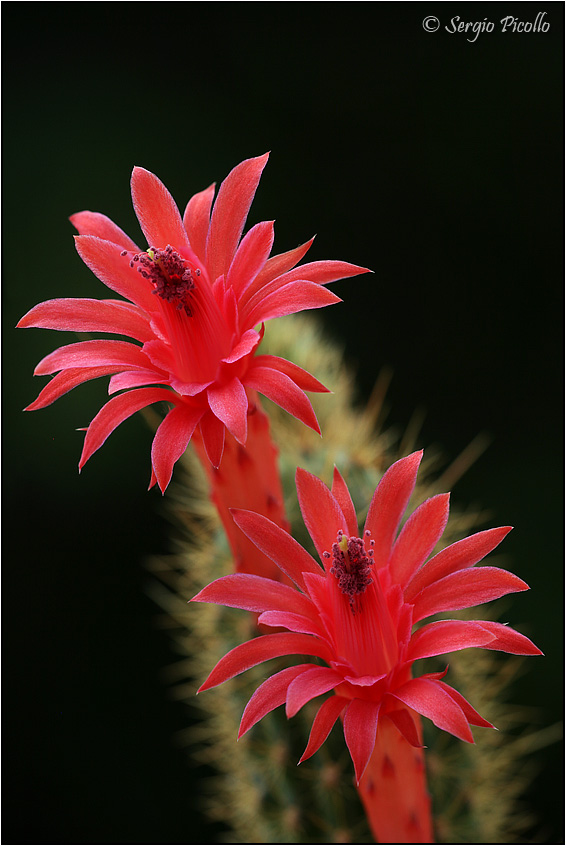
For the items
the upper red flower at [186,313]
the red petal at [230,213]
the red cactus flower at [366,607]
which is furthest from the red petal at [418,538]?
the red petal at [230,213]

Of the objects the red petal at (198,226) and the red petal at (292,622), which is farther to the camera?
the red petal at (198,226)

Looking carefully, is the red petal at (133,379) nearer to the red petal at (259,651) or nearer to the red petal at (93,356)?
the red petal at (93,356)

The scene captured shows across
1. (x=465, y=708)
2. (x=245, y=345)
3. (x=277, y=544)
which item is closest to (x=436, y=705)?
(x=465, y=708)

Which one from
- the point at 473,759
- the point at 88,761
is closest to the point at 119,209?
the point at 88,761

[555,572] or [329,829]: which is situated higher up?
[555,572]

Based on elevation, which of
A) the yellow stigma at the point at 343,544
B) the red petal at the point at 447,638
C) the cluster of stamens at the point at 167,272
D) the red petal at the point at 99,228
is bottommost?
the red petal at the point at 447,638

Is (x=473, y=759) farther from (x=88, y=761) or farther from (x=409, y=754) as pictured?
(x=88, y=761)

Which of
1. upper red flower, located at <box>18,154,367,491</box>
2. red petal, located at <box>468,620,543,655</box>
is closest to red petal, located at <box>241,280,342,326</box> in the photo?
Answer: upper red flower, located at <box>18,154,367,491</box>
